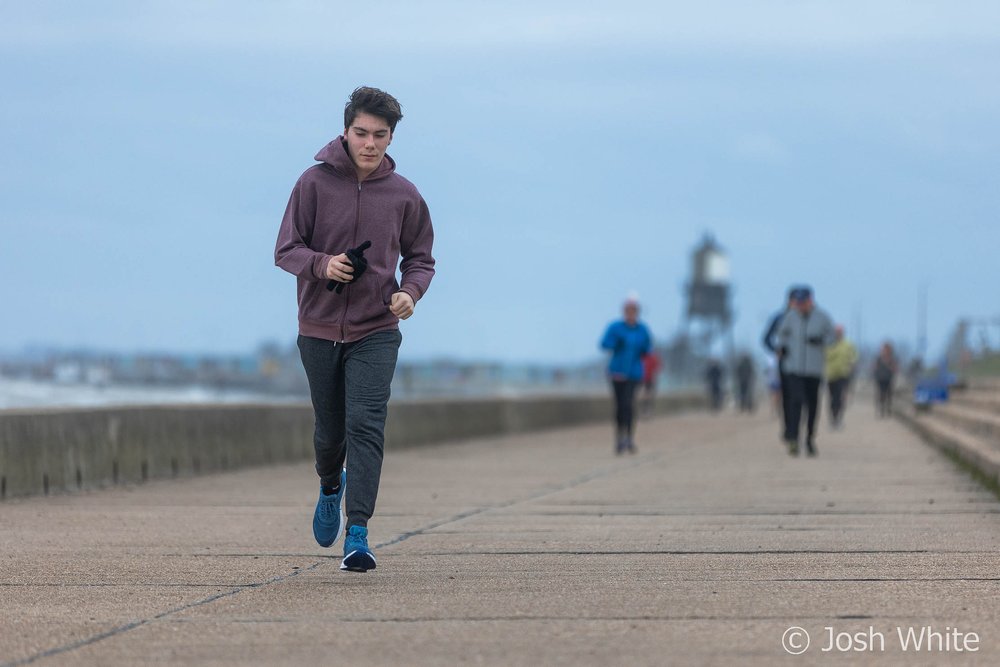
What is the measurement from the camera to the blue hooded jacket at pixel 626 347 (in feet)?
62.1

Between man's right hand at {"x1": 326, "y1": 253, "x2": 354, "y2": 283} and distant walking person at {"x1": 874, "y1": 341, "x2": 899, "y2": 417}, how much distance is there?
29937 millimetres

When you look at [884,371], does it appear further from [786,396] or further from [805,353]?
[805,353]

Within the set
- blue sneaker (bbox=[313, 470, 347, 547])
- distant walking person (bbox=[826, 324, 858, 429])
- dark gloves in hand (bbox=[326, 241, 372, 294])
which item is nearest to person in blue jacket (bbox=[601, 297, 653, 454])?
distant walking person (bbox=[826, 324, 858, 429])

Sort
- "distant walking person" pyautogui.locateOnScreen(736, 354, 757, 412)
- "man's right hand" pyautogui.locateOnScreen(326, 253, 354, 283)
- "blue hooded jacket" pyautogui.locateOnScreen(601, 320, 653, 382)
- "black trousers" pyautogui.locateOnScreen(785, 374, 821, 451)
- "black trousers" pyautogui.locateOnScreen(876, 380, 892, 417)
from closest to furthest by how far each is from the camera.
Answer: "man's right hand" pyautogui.locateOnScreen(326, 253, 354, 283)
"black trousers" pyautogui.locateOnScreen(785, 374, 821, 451)
"blue hooded jacket" pyautogui.locateOnScreen(601, 320, 653, 382)
"black trousers" pyautogui.locateOnScreen(876, 380, 892, 417)
"distant walking person" pyautogui.locateOnScreen(736, 354, 757, 412)

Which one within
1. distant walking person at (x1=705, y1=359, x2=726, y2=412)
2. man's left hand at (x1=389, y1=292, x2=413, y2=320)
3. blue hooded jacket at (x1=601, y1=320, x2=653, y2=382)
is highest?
man's left hand at (x1=389, y1=292, x2=413, y2=320)

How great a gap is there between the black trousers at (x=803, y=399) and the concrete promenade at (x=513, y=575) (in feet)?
17.0

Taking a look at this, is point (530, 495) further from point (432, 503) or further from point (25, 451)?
point (25, 451)

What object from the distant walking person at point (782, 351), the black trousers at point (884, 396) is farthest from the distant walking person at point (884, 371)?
the distant walking person at point (782, 351)

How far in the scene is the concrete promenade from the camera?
17.3 ft

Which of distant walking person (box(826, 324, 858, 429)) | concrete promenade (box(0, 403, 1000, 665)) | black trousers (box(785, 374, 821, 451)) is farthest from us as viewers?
distant walking person (box(826, 324, 858, 429))

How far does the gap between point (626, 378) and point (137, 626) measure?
44.0 ft

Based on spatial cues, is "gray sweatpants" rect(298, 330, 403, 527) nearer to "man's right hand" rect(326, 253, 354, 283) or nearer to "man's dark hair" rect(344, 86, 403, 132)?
"man's right hand" rect(326, 253, 354, 283)

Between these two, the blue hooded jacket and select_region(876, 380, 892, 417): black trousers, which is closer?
the blue hooded jacket

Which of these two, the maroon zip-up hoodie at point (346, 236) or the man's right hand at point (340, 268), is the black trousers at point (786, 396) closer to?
the maroon zip-up hoodie at point (346, 236)
